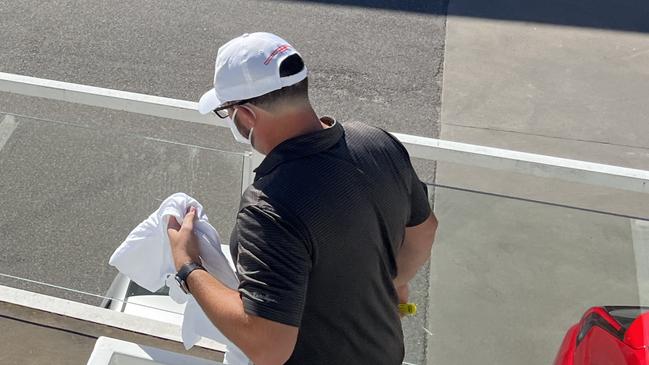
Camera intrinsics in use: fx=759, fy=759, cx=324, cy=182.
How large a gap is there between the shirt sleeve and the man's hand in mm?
299

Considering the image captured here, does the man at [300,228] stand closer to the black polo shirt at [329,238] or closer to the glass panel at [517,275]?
the black polo shirt at [329,238]

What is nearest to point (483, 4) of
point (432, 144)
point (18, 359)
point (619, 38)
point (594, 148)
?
point (619, 38)

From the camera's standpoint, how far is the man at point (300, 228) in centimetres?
197

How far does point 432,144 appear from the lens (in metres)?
3.23

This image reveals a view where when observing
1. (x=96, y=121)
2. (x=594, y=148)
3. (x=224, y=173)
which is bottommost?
(x=594, y=148)

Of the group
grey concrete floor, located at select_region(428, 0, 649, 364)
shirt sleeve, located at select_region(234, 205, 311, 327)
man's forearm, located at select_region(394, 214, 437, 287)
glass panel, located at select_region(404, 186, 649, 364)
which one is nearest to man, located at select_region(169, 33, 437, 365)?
shirt sleeve, located at select_region(234, 205, 311, 327)

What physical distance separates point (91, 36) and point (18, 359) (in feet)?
16.0

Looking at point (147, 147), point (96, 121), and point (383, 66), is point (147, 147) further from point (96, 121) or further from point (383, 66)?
point (383, 66)

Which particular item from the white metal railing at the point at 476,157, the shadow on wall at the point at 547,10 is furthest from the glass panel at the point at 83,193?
the shadow on wall at the point at 547,10

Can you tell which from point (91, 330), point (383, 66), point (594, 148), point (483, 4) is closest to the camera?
point (91, 330)

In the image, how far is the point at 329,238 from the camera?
2045 mm

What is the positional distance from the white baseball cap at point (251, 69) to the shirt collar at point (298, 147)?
0.16 m

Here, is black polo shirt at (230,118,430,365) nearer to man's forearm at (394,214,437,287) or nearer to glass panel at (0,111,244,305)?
man's forearm at (394,214,437,287)

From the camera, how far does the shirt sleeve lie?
194 centimetres
